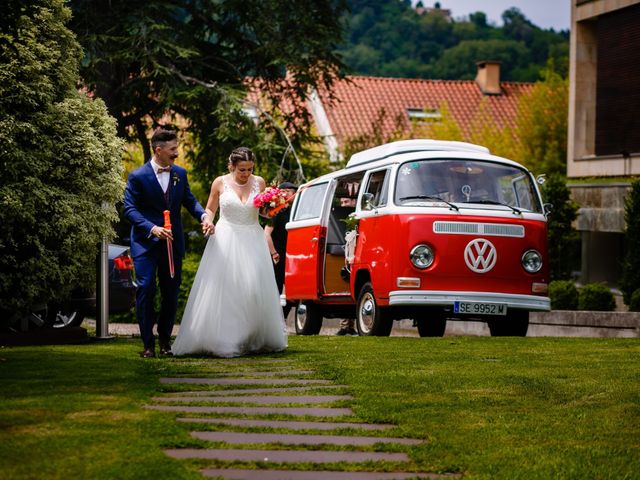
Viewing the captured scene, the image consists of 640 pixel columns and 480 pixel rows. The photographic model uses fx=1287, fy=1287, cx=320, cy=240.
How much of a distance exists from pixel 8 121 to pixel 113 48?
560 inches

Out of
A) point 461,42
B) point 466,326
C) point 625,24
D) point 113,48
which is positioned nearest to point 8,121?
point 466,326

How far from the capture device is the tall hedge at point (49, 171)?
13.7 meters

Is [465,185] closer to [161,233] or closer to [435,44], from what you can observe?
[161,233]

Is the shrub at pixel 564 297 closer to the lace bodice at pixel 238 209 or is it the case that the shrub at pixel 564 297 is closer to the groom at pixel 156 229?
the lace bodice at pixel 238 209

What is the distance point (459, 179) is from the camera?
15617mm

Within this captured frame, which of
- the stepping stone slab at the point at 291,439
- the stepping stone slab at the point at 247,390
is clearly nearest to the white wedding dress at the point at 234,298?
the stepping stone slab at the point at 247,390

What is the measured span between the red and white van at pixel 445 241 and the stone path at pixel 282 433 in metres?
5.79

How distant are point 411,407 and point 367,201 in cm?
824

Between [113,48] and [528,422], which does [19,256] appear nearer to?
A: [528,422]

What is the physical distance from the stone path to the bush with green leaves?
18409mm

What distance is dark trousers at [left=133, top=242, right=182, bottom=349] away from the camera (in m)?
11.5

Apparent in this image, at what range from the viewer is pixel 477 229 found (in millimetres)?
15164

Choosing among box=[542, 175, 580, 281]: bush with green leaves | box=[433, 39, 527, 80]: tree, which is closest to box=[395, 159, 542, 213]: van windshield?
box=[542, 175, 580, 281]: bush with green leaves

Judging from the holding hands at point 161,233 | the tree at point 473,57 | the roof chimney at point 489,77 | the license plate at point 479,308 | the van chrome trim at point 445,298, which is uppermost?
the tree at point 473,57
